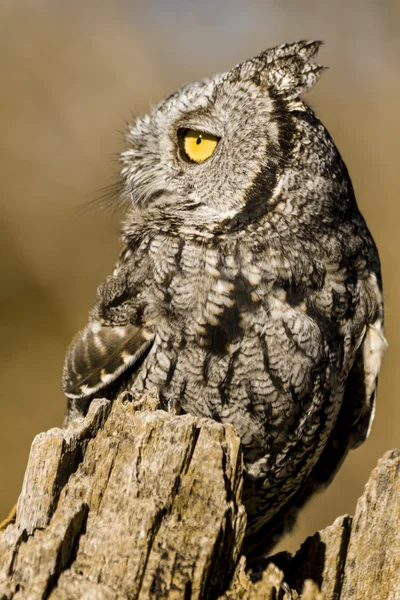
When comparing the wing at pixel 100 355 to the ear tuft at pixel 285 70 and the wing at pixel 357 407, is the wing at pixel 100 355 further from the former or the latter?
the ear tuft at pixel 285 70

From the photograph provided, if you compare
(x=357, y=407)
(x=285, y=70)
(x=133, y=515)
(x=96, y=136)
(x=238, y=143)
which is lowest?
(x=133, y=515)

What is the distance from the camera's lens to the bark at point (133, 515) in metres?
1.33

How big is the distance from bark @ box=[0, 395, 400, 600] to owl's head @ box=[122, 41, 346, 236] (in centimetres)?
72

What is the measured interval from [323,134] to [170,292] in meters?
0.69

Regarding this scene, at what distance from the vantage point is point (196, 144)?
7.09 feet

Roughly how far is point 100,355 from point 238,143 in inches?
30.9

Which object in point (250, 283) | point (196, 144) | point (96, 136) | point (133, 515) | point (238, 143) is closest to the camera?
point (133, 515)

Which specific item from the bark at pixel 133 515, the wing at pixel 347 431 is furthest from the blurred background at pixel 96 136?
the bark at pixel 133 515

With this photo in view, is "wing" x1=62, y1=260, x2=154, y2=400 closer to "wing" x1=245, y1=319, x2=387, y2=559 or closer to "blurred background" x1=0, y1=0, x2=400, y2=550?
"wing" x1=245, y1=319, x2=387, y2=559

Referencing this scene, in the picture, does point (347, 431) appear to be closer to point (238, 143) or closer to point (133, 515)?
point (238, 143)

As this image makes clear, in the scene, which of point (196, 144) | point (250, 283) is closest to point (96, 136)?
point (196, 144)

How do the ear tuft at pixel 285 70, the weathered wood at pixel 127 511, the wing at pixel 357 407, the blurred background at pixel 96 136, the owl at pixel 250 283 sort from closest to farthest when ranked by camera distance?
the weathered wood at pixel 127 511
the owl at pixel 250 283
the ear tuft at pixel 285 70
the wing at pixel 357 407
the blurred background at pixel 96 136

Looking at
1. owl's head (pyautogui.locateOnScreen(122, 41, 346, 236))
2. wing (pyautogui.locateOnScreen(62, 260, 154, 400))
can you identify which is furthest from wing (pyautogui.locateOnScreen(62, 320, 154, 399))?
owl's head (pyautogui.locateOnScreen(122, 41, 346, 236))

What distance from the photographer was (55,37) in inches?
159
